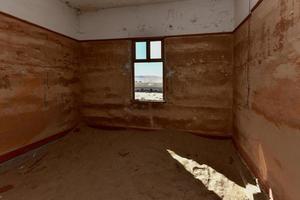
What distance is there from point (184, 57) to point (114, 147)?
2418 millimetres

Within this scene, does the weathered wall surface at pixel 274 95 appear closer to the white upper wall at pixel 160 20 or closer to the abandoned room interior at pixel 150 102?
the abandoned room interior at pixel 150 102

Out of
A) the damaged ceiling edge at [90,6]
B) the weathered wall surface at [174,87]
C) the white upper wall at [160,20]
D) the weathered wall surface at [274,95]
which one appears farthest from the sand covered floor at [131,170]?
the damaged ceiling edge at [90,6]

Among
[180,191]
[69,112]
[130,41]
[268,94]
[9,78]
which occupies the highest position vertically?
[130,41]

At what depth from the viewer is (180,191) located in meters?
2.79

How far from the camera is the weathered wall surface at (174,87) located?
14.8ft

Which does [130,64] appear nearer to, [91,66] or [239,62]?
[91,66]

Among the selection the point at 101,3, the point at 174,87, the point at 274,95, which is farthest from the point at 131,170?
the point at 101,3

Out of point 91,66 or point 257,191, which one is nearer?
point 257,191

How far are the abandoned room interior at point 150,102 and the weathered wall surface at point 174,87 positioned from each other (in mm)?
23

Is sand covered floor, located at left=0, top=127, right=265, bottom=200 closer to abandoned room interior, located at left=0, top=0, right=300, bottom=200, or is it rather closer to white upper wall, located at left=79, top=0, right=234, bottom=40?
abandoned room interior, located at left=0, top=0, right=300, bottom=200

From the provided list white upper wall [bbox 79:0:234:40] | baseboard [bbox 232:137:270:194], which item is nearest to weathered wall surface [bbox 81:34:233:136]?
white upper wall [bbox 79:0:234:40]

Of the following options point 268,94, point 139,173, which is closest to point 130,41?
point 139,173

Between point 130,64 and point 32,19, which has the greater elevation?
point 32,19

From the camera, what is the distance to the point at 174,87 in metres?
4.80
